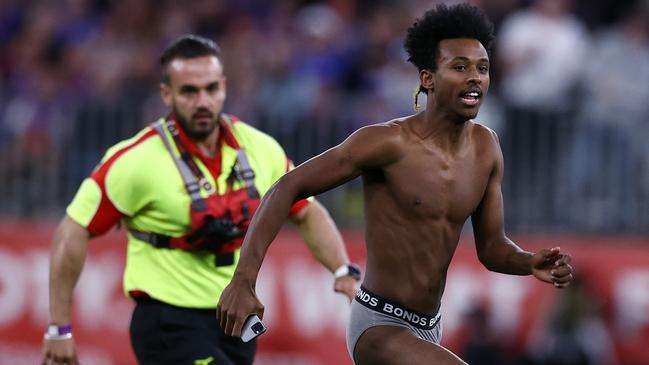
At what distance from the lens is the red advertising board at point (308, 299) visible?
12.0m

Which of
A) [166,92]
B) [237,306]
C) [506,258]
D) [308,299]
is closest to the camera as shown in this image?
[237,306]

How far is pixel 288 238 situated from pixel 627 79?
333 cm

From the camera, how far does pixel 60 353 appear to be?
24.3ft

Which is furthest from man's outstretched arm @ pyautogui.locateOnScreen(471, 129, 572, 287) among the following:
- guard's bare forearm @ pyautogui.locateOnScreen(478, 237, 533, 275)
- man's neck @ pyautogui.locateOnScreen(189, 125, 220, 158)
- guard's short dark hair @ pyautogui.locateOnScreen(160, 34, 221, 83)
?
guard's short dark hair @ pyautogui.locateOnScreen(160, 34, 221, 83)

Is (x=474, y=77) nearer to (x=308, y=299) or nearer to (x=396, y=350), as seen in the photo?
(x=396, y=350)

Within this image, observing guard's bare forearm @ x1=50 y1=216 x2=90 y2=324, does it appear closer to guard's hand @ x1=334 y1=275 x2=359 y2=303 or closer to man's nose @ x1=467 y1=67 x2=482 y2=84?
guard's hand @ x1=334 y1=275 x2=359 y2=303

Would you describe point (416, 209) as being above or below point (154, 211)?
above

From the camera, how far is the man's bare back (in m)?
6.46

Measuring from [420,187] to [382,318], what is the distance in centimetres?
64

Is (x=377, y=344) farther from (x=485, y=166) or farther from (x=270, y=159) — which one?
(x=270, y=159)

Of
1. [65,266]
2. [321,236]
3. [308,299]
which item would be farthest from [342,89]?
Answer: [65,266]

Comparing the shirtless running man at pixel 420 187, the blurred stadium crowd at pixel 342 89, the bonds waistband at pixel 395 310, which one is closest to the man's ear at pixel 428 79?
the shirtless running man at pixel 420 187

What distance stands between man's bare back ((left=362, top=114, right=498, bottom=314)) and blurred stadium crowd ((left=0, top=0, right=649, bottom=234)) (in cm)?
529

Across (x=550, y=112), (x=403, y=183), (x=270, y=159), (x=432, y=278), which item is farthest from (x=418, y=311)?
(x=550, y=112)
